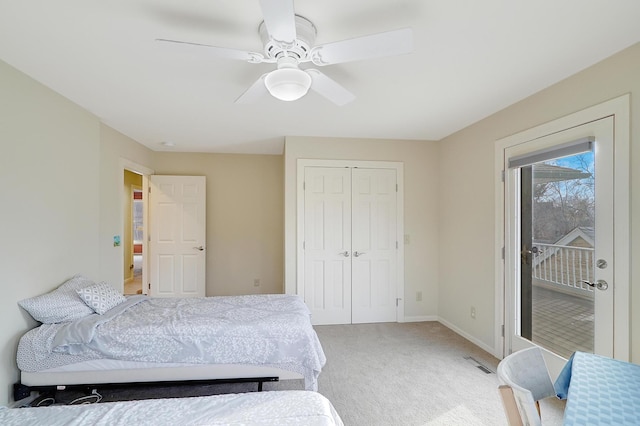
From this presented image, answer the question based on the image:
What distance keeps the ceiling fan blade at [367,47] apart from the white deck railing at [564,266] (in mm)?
1990

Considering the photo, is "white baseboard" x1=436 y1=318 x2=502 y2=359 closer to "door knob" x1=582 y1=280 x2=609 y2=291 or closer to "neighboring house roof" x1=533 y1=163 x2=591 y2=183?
"door knob" x1=582 y1=280 x2=609 y2=291

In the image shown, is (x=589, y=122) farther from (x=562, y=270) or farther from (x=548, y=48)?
(x=562, y=270)

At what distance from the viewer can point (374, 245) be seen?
12.6ft

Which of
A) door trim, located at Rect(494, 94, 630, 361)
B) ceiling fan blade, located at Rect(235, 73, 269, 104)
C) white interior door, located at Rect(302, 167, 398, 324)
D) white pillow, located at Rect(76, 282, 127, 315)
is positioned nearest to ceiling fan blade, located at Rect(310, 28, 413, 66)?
ceiling fan blade, located at Rect(235, 73, 269, 104)

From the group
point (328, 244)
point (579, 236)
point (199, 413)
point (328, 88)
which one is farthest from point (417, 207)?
point (199, 413)

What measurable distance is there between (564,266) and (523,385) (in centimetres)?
158

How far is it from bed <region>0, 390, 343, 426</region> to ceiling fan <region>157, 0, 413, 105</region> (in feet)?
5.11

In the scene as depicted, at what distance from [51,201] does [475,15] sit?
10.7ft

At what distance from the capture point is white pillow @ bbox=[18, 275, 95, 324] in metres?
2.04

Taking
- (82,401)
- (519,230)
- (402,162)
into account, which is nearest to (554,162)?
(519,230)

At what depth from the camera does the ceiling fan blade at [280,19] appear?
1.10m

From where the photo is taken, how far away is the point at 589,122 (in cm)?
200

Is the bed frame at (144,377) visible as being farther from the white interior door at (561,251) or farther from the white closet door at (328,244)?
the white interior door at (561,251)

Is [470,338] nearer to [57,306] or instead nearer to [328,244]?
→ [328,244]
